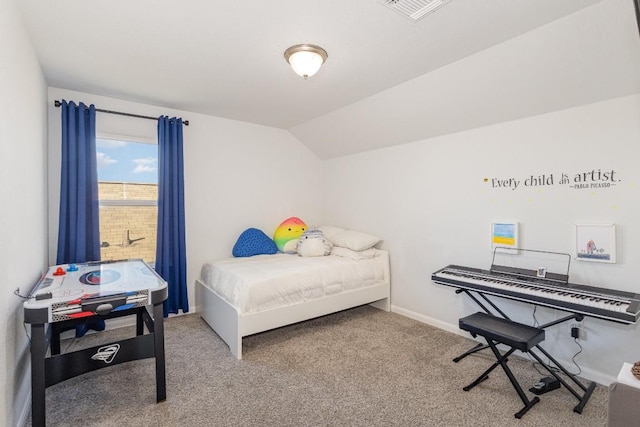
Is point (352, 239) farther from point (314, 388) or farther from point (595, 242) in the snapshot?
point (595, 242)

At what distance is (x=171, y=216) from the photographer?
3475 millimetres

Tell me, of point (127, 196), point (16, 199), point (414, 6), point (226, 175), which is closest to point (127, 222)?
point (127, 196)

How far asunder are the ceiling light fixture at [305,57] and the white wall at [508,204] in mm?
1649

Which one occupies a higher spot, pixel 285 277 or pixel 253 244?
pixel 253 244

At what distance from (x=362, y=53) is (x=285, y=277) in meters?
1.96

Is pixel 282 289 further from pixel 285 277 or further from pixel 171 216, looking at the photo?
pixel 171 216

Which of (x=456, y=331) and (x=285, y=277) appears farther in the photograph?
(x=456, y=331)

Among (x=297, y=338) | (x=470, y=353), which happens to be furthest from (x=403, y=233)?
(x=297, y=338)

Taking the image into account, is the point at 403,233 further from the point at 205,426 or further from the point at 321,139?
the point at 205,426

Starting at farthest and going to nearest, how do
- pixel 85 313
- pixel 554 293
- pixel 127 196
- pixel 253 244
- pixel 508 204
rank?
pixel 253 244
pixel 127 196
pixel 508 204
pixel 554 293
pixel 85 313

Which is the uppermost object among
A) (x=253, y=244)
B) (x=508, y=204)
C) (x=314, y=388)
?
(x=508, y=204)

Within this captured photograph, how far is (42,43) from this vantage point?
2221 mm

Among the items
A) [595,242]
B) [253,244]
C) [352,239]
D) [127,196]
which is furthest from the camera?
[253,244]

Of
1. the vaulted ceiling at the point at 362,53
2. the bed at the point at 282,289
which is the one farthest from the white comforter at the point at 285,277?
the vaulted ceiling at the point at 362,53
